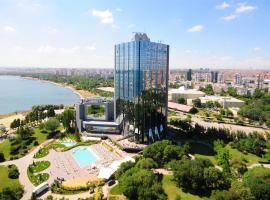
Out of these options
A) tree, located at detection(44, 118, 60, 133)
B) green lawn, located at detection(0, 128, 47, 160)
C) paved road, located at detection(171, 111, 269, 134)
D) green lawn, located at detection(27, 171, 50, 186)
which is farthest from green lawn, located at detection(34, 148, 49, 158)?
paved road, located at detection(171, 111, 269, 134)

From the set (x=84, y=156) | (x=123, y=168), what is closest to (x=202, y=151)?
(x=123, y=168)

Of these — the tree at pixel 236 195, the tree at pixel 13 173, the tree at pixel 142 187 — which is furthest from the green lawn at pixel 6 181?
the tree at pixel 236 195

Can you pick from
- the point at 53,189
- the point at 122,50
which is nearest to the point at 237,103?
the point at 122,50

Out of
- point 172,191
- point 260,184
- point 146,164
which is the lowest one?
point 172,191

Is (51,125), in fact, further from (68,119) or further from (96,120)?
(96,120)

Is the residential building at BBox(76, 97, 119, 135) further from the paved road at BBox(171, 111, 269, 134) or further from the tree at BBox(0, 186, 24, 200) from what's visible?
the tree at BBox(0, 186, 24, 200)
